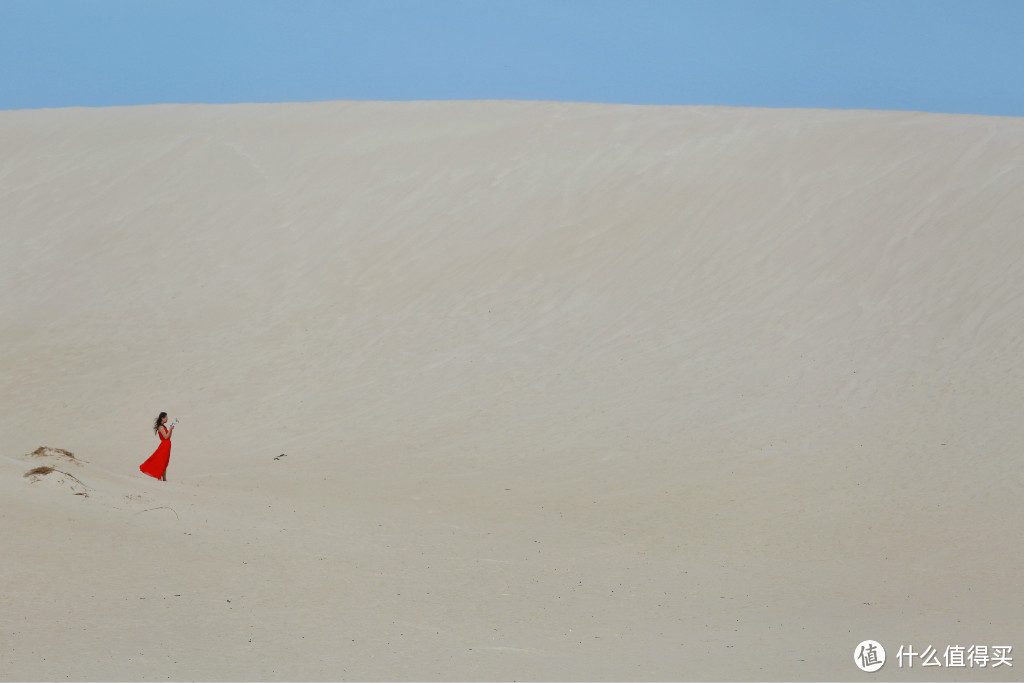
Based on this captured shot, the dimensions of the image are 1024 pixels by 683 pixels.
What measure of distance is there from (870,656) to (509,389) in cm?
829

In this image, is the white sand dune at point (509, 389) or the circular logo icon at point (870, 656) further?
the white sand dune at point (509, 389)

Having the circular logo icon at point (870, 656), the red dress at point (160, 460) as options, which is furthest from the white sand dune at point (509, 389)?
the red dress at point (160, 460)

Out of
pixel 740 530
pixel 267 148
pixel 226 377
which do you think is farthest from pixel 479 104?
pixel 740 530

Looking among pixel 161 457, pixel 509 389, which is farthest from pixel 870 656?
pixel 509 389

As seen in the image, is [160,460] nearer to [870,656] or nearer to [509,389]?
[509,389]

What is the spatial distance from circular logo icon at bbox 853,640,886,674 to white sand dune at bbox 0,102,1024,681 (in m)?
0.13

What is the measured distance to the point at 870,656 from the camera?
6695mm

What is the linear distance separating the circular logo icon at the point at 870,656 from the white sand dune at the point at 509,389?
133mm

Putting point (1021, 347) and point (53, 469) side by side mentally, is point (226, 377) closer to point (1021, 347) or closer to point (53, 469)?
point (53, 469)

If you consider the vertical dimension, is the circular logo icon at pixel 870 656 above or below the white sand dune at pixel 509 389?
below

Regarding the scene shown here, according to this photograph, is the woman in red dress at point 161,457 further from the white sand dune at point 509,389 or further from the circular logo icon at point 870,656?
the circular logo icon at point 870,656

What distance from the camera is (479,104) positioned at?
2469cm

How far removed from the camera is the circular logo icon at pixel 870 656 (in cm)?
652

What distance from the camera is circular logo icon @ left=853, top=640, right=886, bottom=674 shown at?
652 cm
